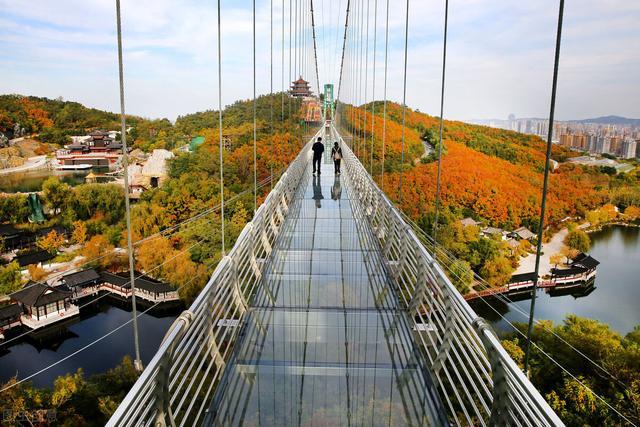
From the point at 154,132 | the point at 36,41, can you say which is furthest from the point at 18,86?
the point at 154,132

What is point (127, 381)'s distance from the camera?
66.9ft

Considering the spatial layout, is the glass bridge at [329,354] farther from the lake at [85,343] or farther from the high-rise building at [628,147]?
the lake at [85,343]

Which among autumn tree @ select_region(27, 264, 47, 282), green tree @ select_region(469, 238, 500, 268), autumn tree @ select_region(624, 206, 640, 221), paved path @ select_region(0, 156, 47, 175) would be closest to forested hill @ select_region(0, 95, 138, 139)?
paved path @ select_region(0, 156, 47, 175)

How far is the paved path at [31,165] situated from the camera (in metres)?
40.8

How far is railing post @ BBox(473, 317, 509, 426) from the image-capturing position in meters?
1.71

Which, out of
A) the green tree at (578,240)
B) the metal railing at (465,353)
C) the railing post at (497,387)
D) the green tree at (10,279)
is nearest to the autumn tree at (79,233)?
the green tree at (10,279)

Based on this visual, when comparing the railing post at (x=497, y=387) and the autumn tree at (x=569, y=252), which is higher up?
the railing post at (x=497, y=387)

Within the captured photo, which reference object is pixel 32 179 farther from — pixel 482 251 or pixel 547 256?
pixel 547 256

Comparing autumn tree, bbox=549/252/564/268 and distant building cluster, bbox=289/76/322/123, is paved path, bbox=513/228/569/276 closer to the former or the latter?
autumn tree, bbox=549/252/564/268

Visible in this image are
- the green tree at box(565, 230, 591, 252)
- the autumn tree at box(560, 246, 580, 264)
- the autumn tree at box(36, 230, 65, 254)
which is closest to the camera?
the autumn tree at box(36, 230, 65, 254)

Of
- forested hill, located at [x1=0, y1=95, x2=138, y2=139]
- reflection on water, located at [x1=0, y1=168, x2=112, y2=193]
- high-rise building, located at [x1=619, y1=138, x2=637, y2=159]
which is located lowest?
reflection on water, located at [x1=0, y1=168, x2=112, y2=193]

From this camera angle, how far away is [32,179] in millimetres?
39625

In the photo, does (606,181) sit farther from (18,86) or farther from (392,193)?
(18,86)

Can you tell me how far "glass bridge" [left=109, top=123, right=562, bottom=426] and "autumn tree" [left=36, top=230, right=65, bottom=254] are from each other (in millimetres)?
33758
